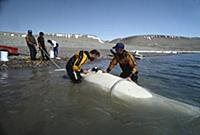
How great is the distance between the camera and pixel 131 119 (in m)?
5.68

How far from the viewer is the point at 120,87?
762cm

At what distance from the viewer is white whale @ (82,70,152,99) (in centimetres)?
733

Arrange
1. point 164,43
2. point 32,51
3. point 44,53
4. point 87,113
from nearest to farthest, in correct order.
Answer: point 87,113 < point 32,51 < point 44,53 < point 164,43

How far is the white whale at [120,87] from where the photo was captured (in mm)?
7331

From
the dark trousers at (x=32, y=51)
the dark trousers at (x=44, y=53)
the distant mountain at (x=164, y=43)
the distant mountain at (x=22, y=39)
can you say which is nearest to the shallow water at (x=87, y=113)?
the dark trousers at (x=32, y=51)

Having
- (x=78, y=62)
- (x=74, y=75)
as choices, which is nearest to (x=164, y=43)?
(x=74, y=75)

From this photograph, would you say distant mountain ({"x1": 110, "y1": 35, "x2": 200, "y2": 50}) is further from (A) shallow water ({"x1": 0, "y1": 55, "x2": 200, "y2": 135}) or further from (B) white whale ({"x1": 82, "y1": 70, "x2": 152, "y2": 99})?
(A) shallow water ({"x1": 0, "y1": 55, "x2": 200, "y2": 135})

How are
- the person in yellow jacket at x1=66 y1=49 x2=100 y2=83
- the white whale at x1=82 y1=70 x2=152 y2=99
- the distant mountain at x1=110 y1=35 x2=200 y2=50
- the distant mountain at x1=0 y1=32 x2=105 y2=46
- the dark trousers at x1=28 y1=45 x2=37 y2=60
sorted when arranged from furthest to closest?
1. the distant mountain at x1=110 y1=35 x2=200 y2=50
2. the distant mountain at x1=0 y1=32 x2=105 y2=46
3. the dark trousers at x1=28 y1=45 x2=37 y2=60
4. the person in yellow jacket at x1=66 y1=49 x2=100 y2=83
5. the white whale at x1=82 y1=70 x2=152 y2=99

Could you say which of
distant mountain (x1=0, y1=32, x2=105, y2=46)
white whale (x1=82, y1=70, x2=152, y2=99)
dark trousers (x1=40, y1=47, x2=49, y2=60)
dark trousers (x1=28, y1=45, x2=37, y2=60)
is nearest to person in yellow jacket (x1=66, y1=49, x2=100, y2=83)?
white whale (x1=82, y1=70, x2=152, y2=99)

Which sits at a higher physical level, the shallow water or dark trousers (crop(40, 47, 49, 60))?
dark trousers (crop(40, 47, 49, 60))

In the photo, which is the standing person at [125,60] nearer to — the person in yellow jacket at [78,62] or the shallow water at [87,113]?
the person in yellow jacket at [78,62]

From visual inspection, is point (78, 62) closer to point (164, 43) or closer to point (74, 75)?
point (74, 75)

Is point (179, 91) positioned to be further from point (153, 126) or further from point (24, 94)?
point (24, 94)

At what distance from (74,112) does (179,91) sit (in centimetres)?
559
